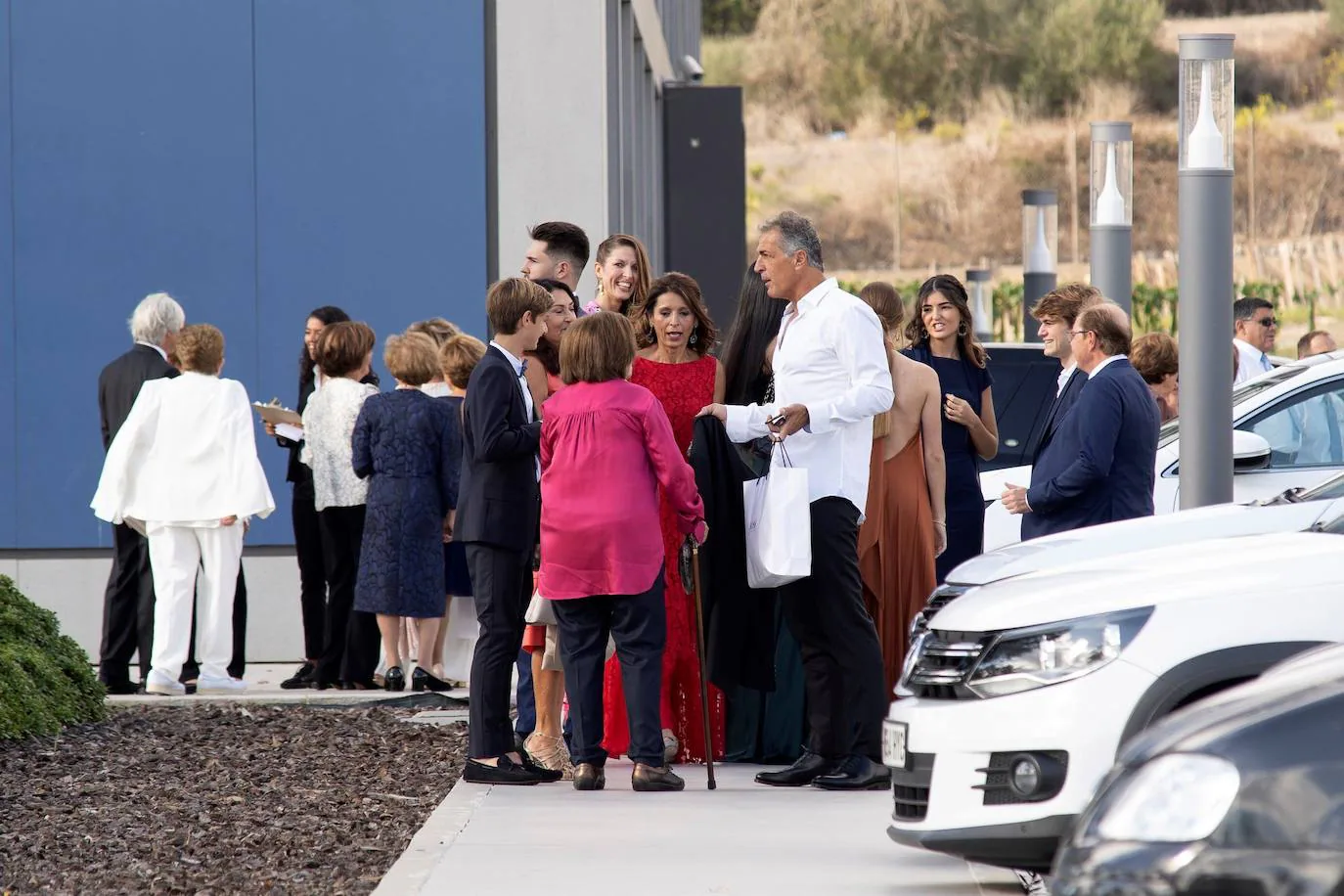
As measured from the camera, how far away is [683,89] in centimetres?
2178

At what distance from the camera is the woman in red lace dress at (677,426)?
27.0 feet

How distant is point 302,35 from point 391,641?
4.74 m

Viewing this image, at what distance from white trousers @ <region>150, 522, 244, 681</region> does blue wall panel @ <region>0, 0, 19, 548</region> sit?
2.98m

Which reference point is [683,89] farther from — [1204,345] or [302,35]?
[1204,345]

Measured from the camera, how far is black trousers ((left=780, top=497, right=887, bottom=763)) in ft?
24.8

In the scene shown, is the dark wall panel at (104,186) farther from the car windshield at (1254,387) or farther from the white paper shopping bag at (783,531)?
the white paper shopping bag at (783,531)

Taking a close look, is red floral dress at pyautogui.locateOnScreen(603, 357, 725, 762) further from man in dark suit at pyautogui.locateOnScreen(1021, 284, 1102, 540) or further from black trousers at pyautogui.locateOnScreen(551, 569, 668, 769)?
man in dark suit at pyautogui.locateOnScreen(1021, 284, 1102, 540)

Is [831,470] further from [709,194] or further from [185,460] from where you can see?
[709,194]

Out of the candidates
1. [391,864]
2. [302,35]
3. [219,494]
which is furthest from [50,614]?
[302,35]

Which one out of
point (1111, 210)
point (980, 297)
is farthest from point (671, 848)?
point (980, 297)

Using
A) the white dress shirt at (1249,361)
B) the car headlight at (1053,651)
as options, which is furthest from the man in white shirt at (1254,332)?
the car headlight at (1053,651)

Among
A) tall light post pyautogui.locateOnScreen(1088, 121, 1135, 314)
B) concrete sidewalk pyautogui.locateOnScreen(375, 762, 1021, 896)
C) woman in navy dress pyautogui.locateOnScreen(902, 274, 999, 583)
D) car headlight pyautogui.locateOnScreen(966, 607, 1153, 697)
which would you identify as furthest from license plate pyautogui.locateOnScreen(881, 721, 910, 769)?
tall light post pyautogui.locateOnScreen(1088, 121, 1135, 314)

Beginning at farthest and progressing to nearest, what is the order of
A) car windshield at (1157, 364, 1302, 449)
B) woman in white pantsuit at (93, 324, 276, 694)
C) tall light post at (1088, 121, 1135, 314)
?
tall light post at (1088, 121, 1135, 314) → woman in white pantsuit at (93, 324, 276, 694) → car windshield at (1157, 364, 1302, 449)

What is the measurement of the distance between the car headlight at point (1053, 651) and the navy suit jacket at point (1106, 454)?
272 cm
